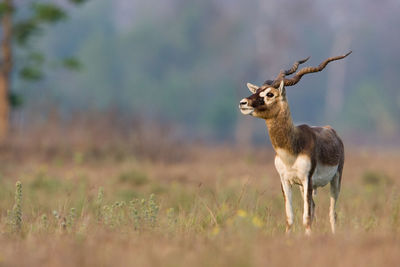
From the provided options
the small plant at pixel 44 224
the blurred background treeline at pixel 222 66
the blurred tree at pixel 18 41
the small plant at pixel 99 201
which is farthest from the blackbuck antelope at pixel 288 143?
the blurred background treeline at pixel 222 66

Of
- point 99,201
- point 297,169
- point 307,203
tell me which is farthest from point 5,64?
point 307,203

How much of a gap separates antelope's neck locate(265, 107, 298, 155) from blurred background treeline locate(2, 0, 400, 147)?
39695mm

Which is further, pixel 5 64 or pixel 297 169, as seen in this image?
pixel 5 64

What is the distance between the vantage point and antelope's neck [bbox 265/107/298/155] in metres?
6.84

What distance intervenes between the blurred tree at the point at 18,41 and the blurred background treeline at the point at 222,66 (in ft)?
86.4

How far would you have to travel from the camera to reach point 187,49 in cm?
6531

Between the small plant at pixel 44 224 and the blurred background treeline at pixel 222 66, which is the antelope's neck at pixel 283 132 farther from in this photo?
the blurred background treeline at pixel 222 66

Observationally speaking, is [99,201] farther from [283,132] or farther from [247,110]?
[283,132]

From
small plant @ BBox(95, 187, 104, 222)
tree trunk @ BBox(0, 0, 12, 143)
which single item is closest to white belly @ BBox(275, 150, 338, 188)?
small plant @ BBox(95, 187, 104, 222)

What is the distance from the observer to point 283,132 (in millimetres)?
6871

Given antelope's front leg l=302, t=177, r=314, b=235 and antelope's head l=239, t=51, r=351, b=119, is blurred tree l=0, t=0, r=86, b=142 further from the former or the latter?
antelope's front leg l=302, t=177, r=314, b=235

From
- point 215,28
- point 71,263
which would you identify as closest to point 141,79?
point 215,28

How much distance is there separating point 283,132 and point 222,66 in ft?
186

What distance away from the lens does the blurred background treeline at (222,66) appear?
57.3 m
